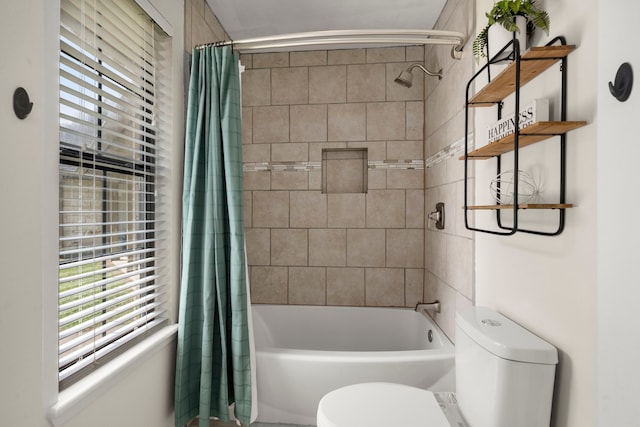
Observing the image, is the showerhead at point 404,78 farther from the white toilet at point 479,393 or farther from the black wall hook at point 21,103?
the black wall hook at point 21,103

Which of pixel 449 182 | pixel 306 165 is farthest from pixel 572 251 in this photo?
pixel 306 165

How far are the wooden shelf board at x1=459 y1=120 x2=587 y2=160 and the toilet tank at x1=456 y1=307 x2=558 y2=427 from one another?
63 centimetres

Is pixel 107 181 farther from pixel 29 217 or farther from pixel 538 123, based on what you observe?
pixel 538 123

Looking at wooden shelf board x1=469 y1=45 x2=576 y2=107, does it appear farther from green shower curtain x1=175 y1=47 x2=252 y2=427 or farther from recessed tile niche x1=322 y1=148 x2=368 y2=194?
recessed tile niche x1=322 y1=148 x2=368 y2=194

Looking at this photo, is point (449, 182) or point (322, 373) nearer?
point (322, 373)

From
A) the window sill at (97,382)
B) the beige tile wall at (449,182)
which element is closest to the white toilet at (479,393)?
the beige tile wall at (449,182)

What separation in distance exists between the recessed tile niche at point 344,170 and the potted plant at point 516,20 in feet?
5.14

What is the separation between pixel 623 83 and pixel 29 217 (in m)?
1.43

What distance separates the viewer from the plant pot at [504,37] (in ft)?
3.74

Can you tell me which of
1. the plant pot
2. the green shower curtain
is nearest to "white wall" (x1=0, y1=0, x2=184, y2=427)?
the green shower curtain

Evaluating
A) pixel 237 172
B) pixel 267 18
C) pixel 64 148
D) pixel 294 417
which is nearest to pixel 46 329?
pixel 64 148

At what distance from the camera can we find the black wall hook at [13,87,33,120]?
86cm

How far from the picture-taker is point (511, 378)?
100 cm

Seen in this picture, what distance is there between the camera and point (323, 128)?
273 cm
